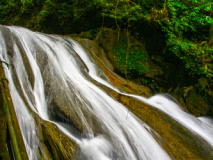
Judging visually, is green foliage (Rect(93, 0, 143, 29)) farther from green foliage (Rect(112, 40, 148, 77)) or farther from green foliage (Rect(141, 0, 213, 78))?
green foliage (Rect(112, 40, 148, 77))

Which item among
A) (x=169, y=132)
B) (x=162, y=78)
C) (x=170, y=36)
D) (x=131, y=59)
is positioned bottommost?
(x=169, y=132)

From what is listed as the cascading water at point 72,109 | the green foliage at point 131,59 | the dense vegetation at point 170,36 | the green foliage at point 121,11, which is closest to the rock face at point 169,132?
the cascading water at point 72,109

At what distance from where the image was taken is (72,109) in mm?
3309

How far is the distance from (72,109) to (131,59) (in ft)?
14.1

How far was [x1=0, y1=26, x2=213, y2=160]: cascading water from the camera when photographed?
9.57 feet

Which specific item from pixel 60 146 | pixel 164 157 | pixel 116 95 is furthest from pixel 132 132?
pixel 60 146

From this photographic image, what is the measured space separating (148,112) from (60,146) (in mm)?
2511

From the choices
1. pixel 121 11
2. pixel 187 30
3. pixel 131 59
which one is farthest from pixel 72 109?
pixel 187 30

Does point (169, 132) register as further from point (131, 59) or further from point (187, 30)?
point (187, 30)

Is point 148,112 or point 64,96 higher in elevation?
point 64,96

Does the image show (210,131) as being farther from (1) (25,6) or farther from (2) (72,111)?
(1) (25,6)

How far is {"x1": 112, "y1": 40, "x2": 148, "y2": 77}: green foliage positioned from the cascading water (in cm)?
238

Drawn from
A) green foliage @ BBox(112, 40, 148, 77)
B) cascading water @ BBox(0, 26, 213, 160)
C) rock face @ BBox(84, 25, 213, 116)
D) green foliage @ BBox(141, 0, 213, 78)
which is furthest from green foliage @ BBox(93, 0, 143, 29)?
cascading water @ BBox(0, 26, 213, 160)

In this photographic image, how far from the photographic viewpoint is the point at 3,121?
1.51 meters
